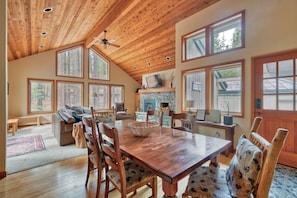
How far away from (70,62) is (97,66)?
1.36 meters

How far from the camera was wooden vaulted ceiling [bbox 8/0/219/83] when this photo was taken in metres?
3.57

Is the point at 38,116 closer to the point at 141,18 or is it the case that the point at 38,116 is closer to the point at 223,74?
the point at 141,18

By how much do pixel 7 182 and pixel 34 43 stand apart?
4.91m

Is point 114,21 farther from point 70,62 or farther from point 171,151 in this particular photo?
point 171,151

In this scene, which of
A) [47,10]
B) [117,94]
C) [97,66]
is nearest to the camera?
[47,10]

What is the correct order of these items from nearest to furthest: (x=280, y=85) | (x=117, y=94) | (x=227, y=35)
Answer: (x=280, y=85) < (x=227, y=35) < (x=117, y=94)

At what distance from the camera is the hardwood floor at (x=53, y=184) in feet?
6.36

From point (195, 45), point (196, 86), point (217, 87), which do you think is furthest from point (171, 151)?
point (195, 45)

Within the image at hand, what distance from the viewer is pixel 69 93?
752 centimetres

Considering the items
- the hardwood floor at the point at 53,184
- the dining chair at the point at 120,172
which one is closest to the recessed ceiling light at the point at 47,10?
the hardwood floor at the point at 53,184

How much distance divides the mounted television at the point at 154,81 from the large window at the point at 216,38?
2844mm

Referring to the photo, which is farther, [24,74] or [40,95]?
[40,95]

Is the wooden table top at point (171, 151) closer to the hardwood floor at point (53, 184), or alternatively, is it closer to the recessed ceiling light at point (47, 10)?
the hardwood floor at point (53, 184)

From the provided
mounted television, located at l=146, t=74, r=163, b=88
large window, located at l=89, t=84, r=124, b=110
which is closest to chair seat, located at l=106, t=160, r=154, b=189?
mounted television, located at l=146, t=74, r=163, b=88
